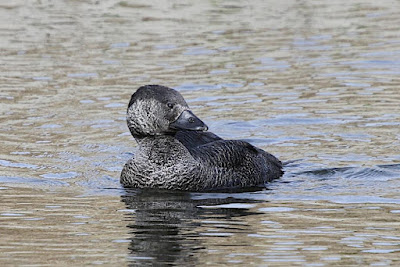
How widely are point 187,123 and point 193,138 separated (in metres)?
1.42

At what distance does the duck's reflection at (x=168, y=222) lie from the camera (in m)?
8.43

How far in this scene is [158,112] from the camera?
1133cm

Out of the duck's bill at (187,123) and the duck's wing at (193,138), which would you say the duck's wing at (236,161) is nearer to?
the duck's wing at (193,138)

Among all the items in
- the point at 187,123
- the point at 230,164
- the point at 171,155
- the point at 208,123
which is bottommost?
the point at 208,123

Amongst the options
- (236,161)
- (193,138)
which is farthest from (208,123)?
(236,161)

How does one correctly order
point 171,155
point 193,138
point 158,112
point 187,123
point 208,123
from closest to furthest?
point 187,123, point 158,112, point 171,155, point 193,138, point 208,123

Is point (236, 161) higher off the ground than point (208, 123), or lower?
higher

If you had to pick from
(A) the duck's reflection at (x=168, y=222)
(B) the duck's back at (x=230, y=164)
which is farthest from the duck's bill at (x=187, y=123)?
(A) the duck's reflection at (x=168, y=222)

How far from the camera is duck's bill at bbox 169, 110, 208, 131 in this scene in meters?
11.1

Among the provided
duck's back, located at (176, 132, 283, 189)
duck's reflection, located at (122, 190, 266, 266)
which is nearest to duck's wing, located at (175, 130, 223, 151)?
duck's back, located at (176, 132, 283, 189)

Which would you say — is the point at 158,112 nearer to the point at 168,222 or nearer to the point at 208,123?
the point at 168,222

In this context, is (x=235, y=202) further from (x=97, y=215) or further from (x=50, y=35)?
(x=50, y=35)

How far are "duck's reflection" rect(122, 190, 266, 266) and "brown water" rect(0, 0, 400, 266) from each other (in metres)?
0.03

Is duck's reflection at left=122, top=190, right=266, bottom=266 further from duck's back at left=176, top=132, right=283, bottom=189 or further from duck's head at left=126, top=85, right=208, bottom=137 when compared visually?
duck's head at left=126, top=85, right=208, bottom=137
